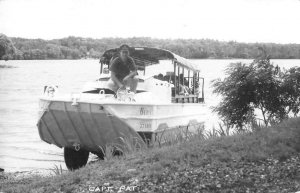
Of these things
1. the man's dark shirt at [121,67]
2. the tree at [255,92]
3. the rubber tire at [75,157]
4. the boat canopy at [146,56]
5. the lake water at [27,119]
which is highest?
the boat canopy at [146,56]

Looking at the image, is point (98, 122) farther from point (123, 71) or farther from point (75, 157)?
point (75, 157)

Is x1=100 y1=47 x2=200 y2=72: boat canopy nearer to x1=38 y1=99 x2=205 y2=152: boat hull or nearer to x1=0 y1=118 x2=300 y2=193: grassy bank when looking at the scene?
x1=38 y1=99 x2=205 y2=152: boat hull

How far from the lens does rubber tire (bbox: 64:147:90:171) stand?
12328mm

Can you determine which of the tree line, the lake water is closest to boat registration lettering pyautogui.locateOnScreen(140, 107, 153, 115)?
the lake water

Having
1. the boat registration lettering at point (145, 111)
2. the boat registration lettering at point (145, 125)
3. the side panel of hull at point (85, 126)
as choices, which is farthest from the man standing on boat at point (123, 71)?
the side panel of hull at point (85, 126)

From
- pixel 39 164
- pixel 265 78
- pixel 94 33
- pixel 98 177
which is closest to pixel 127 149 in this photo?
pixel 98 177

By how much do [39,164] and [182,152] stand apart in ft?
21.8

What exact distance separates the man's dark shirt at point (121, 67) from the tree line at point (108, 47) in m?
3.11

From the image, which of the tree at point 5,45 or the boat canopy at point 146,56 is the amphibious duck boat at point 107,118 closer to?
the boat canopy at point 146,56

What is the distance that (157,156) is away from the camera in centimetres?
732

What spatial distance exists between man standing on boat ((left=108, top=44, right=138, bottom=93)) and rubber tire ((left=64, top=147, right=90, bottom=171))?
179 centimetres

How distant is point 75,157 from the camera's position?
40.8 ft

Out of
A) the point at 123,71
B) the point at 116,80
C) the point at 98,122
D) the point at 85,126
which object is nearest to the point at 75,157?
the point at 85,126

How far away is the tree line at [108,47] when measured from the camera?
14.7 m
